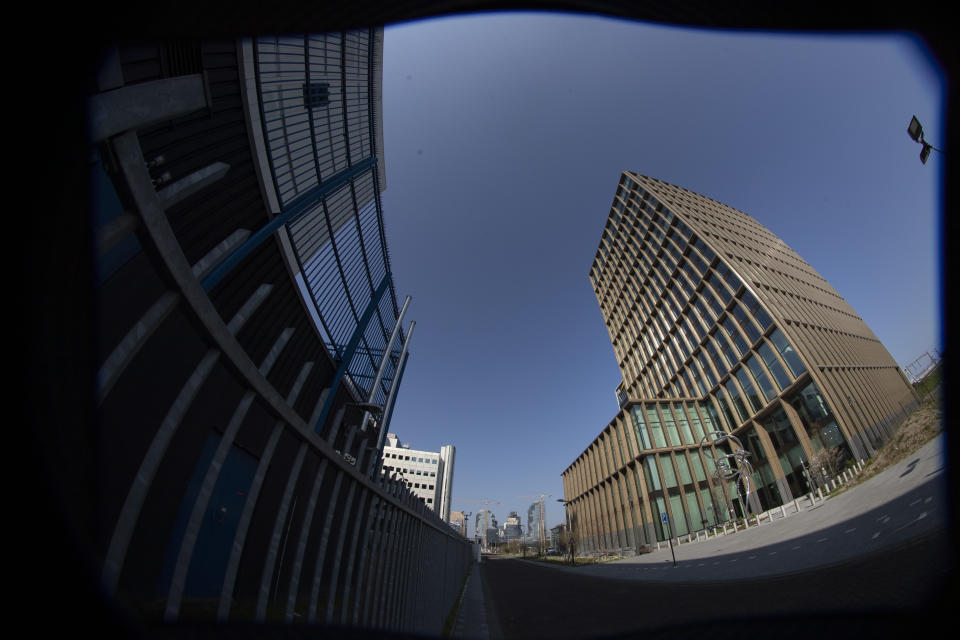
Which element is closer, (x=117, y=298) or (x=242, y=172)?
(x=117, y=298)

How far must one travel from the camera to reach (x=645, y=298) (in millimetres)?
44031

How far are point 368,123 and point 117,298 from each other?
897 cm

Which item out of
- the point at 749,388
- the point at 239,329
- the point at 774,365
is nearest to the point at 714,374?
the point at 749,388

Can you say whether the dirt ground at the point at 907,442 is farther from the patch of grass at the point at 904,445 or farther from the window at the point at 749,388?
the window at the point at 749,388

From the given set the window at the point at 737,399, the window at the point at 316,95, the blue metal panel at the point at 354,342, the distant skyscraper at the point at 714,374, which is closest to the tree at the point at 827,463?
the distant skyscraper at the point at 714,374

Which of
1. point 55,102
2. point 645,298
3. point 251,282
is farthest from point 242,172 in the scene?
point 645,298

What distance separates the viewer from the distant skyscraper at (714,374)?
26719mm

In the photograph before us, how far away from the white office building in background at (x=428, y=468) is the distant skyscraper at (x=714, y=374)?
111 ft

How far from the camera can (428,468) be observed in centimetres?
7306

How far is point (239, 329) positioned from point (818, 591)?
25.4ft

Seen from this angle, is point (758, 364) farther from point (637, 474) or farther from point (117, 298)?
point (117, 298)

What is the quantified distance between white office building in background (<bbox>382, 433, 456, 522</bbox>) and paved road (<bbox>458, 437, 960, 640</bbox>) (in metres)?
60.5

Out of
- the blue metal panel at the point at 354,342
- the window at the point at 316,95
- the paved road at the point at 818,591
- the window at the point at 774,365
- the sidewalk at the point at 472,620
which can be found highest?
the window at the point at 774,365

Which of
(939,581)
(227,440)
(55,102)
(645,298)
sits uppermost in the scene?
(645,298)
